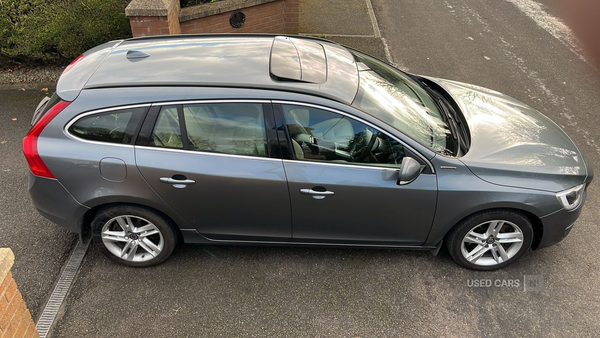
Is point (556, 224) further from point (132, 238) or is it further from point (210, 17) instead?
point (210, 17)

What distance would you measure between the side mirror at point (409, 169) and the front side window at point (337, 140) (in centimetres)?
12

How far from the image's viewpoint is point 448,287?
12.3 ft

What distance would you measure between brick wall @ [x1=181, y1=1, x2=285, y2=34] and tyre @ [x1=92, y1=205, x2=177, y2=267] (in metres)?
4.25

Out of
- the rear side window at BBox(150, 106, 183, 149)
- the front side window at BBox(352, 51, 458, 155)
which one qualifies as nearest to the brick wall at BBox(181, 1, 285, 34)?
the front side window at BBox(352, 51, 458, 155)

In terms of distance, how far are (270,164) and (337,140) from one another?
0.55 meters

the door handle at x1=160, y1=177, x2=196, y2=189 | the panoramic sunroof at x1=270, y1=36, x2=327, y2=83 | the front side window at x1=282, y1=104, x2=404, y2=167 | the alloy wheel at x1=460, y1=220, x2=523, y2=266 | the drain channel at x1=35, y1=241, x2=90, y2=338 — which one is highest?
the panoramic sunroof at x1=270, y1=36, x2=327, y2=83

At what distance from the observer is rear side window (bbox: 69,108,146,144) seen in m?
3.40

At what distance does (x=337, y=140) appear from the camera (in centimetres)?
344

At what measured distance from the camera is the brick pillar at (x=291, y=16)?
8.05m

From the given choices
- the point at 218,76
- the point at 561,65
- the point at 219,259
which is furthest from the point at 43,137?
the point at 561,65

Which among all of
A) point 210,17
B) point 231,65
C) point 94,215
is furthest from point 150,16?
point 94,215

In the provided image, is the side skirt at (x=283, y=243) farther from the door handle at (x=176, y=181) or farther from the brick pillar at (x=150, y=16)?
the brick pillar at (x=150, y=16)

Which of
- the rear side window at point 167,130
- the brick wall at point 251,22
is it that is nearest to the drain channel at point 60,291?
the rear side window at point 167,130

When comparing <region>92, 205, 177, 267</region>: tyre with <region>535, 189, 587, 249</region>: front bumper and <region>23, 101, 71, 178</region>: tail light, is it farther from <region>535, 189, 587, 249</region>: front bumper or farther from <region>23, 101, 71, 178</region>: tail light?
<region>535, 189, 587, 249</region>: front bumper
